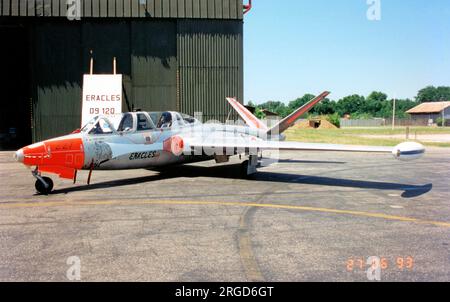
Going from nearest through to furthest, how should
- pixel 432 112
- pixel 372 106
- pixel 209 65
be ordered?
1. pixel 209 65
2. pixel 432 112
3. pixel 372 106

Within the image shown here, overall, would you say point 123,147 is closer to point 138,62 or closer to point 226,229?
point 226,229

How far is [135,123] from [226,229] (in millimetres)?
6691

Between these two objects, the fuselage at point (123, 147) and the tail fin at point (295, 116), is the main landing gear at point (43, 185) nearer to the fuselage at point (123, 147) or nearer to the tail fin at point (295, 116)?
the fuselage at point (123, 147)

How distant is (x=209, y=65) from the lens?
26.7 m

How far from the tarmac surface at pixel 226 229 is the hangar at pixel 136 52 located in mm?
13044

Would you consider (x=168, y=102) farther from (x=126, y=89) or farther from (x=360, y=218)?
(x=360, y=218)

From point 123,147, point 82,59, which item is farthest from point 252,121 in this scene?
point 82,59

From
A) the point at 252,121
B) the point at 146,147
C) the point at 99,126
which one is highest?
the point at 252,121

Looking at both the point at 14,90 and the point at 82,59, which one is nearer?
the point at 82,59

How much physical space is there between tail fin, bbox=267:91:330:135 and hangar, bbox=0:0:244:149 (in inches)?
403

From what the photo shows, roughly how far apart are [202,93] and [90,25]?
815 centimetres

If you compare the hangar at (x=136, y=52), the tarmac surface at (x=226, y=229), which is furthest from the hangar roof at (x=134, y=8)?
the tarmac surface at (x=226, y=229)
